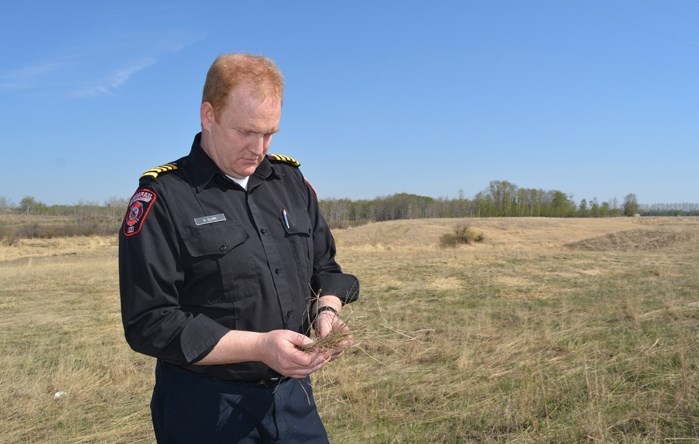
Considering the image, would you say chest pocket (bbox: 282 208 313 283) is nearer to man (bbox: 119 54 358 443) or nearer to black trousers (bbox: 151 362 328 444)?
man (bbox: 119 54 358 443)

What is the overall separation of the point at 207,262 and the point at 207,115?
1.79 ft

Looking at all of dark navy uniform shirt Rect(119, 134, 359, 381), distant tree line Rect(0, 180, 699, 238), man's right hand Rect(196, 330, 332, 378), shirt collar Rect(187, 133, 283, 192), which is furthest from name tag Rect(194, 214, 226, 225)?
distant tree line Rect(0, 180, 699, 238)

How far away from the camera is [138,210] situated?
1782 mm

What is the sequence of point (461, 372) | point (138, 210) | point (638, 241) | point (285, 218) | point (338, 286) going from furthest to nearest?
point (638, 241)
point (461, 372)
point (338, 286)
point (285, 218)
point (138, 210)

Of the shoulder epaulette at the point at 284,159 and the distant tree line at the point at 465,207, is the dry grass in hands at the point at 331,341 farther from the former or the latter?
the distant tree line at the point at 465,207

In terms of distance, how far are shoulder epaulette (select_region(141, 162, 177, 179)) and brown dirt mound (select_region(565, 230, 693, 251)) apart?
117ft

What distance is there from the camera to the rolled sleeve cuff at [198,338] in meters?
1.65

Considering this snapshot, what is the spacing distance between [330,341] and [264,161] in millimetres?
783

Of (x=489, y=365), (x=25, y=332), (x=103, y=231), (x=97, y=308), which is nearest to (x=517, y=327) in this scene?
(x=489, y=365)

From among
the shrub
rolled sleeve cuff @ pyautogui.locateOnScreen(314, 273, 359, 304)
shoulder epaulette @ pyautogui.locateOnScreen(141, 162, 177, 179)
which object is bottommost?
the shrub

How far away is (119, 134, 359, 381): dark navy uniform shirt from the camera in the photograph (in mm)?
1678

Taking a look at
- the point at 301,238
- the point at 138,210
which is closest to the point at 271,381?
the point at 301,238

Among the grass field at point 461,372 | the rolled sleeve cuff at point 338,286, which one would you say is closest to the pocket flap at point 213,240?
the rolled sleeve cuff at point 338,286

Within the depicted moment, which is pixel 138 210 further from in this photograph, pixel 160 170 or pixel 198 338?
pixel 198 338
